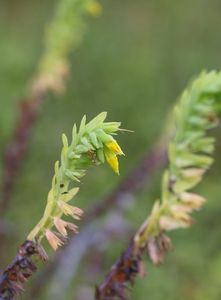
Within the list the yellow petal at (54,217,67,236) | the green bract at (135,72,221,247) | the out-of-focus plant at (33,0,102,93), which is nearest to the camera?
the yellow petal at (54,217,67,236)

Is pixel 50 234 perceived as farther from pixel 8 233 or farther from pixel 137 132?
pixel 137 132

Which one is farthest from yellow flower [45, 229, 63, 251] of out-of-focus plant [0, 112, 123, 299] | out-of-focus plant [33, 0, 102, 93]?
out-of-focus plant [33, 0, 102, 93]

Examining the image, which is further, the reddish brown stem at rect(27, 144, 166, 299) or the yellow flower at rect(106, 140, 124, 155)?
the reddish brown stem at rect(27, 144, 166, 299)

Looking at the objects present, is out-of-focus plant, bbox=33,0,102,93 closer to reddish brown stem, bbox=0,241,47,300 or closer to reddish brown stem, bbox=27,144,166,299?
reddish brown stem, bbox=27,144,166,299

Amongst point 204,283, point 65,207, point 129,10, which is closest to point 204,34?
point 129,10

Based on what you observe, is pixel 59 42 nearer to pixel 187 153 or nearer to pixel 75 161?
pixel 187 153

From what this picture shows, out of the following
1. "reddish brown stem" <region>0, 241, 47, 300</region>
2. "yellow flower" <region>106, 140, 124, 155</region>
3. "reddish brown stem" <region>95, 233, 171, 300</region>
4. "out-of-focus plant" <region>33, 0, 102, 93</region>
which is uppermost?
"out-of-focus plant" <region>33, 0, 102, 93</region>

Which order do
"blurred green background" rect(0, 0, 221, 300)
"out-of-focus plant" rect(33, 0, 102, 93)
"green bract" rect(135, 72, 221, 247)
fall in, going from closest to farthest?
"green bract" rect(135, 72, 221, 247) → "out-of-focus plant" rect(33, 0, 102, 93) → "blurred green background" rect(0, 0, 221, 300)

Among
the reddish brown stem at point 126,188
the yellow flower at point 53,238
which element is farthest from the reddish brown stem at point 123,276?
the reddish brown stem at point 126,188

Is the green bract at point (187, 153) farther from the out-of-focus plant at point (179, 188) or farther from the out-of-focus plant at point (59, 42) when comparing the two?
the out-of-focus plant at point (59, 42)
